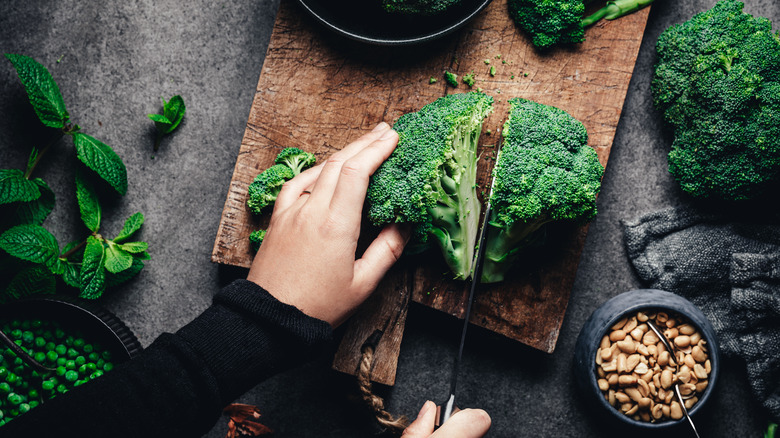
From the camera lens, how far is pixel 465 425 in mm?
1832

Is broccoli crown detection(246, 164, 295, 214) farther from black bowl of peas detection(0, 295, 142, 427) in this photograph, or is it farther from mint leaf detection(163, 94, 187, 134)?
black bowl of peas detection(0, 295, 142, 427)

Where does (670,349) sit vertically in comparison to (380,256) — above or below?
below

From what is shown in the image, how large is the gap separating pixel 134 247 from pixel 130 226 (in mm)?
96

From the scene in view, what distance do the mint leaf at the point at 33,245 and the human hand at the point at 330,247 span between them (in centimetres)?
93

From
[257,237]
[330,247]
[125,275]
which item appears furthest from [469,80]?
[125,275]

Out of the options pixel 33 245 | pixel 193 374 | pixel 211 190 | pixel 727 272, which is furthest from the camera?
pixel 211 190

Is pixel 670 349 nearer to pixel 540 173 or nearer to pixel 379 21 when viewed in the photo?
pixel 540 173

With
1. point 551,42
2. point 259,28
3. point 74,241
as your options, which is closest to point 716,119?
point 551,42

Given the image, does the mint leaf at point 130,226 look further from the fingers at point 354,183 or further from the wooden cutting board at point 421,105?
the fingers at point 354,183

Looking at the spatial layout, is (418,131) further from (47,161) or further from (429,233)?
(47,161)

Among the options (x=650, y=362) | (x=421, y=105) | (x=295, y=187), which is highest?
(x=421, y=105)

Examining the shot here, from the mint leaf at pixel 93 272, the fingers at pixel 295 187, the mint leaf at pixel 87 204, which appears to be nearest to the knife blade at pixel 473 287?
the fingers at pixel 295 187

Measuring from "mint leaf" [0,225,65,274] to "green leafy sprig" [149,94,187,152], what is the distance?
0.58 m

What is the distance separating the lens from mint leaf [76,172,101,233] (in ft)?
7.23
